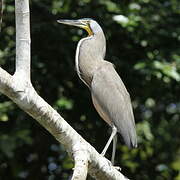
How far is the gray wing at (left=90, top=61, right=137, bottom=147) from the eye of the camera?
4.65m

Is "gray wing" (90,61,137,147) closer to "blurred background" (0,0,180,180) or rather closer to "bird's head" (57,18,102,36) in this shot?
"bird's head" (57,18,102,36)

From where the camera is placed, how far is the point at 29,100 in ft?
9.35

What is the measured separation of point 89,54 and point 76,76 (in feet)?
2.99

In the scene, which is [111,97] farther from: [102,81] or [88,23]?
[88,23]

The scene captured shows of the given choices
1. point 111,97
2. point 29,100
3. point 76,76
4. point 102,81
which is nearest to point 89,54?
point 102,81

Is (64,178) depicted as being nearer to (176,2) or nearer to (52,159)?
(52,159)

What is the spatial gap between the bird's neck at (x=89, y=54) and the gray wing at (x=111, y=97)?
51 millimetres

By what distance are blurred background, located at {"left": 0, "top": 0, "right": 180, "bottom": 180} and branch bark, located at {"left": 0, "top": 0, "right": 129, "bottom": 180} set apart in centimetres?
183

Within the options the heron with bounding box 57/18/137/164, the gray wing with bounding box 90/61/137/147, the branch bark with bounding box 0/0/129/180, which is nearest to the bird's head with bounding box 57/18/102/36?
the heron with bounding box 57/18/137/164

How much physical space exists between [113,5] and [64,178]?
1.85 m

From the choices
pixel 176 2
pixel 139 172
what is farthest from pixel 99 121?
pixel 176 2

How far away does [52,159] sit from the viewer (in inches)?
236

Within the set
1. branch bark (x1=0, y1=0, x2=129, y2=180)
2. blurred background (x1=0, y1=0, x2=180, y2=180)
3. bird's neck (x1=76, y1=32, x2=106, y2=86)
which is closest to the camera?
branch bark (x1=0, y1=0, x2=129, y2=180)

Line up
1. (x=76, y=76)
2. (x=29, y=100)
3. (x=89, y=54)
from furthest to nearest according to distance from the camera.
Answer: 1. (x=76, y=76)
2. (x=89, y=54)
3. (x=29, y=100)
